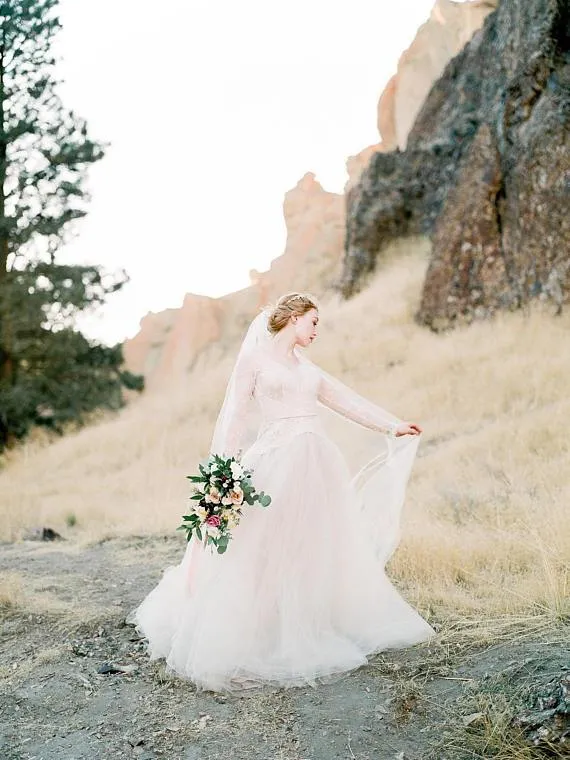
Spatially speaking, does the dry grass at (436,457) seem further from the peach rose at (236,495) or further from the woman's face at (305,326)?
the woman's face at (305,326)

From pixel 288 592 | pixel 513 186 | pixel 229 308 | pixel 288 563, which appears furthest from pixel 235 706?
pixel 229 308

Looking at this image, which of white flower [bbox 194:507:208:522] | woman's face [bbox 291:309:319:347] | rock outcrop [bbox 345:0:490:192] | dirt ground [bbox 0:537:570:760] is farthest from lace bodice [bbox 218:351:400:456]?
rock outcrop [bbox 345:0:490:192]

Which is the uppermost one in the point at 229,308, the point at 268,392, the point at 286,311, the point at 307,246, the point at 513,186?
the point at 307,246

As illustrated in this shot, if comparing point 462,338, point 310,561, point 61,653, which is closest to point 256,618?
point 310,561

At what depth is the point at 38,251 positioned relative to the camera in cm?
1856

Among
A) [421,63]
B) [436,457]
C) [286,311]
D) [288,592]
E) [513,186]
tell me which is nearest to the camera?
[288,592]

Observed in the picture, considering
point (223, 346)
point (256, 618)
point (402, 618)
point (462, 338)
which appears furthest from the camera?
point (223, 346)

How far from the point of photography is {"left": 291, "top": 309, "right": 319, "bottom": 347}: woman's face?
4.44 metres

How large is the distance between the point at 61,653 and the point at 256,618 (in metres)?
1.36

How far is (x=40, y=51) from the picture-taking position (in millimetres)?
18188

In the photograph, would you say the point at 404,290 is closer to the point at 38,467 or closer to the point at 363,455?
the point at 363,455

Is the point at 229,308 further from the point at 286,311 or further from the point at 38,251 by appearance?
the point at 286,311

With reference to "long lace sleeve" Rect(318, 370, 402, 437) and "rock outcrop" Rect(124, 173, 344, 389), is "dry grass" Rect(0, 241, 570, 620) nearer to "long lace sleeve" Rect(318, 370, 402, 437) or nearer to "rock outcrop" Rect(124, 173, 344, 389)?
"long lace sleeve" Rect(318, 370, 402, 437)

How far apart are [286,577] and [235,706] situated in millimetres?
776
